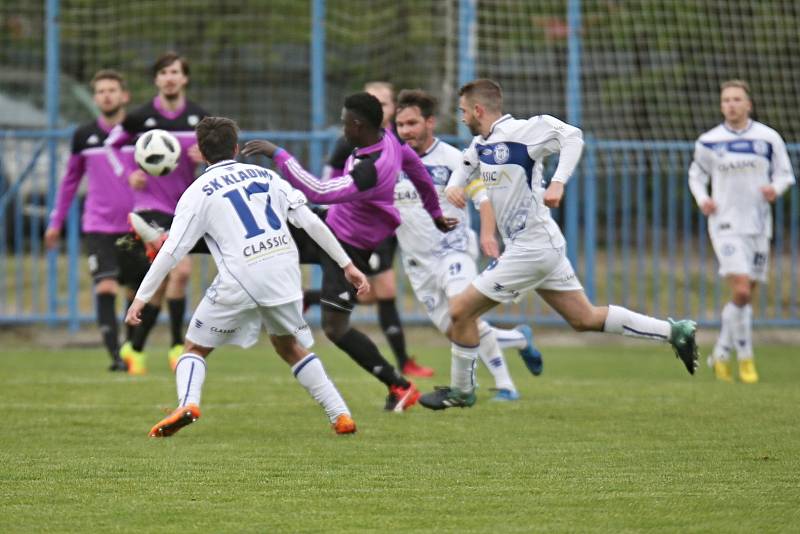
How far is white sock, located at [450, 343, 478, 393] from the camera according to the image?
8.30m

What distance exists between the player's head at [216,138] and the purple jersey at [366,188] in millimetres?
285

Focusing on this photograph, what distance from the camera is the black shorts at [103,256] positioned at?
1127cm

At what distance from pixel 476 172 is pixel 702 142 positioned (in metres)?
3.44

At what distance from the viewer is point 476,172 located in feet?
27.5

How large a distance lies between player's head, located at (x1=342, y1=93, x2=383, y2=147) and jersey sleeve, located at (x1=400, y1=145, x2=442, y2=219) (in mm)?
540

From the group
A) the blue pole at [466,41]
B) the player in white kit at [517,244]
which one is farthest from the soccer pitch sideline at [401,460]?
the blue pole at [466,41]

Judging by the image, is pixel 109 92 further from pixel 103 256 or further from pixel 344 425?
pixel 344 425

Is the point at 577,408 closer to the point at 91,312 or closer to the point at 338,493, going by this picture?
the point at 338,493

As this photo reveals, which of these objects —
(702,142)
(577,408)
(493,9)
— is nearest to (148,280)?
(577,408)

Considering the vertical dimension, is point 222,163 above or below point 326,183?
above

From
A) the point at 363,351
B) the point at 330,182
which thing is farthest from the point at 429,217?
the point at 330,182

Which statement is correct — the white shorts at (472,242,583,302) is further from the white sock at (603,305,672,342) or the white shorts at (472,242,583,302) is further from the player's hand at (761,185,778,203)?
the player's hand at (761,185,778,203)

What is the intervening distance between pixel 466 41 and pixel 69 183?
4.67m

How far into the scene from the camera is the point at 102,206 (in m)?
11.4
